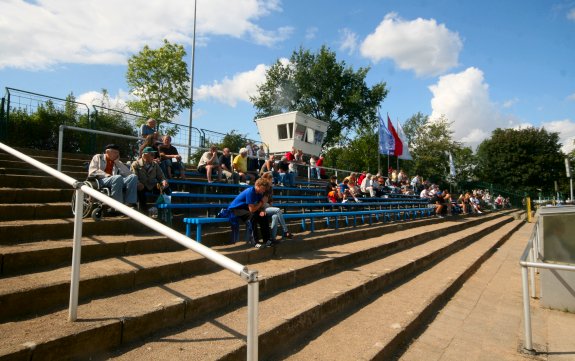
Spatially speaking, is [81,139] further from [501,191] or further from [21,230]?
[501,191]

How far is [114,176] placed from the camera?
Answer: 4992mm

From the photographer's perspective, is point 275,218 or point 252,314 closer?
point 252,314

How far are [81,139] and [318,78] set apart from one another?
37216 millimetres

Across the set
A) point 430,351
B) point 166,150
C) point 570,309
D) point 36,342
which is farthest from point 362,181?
point 36,342

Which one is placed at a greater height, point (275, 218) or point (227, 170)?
point (227, 170)

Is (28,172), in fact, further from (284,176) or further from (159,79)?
(159,79)

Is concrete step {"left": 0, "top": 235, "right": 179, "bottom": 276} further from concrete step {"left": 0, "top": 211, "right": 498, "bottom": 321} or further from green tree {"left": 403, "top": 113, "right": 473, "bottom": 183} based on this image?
green tree {"left": 403, "top": 113, "right": 473, "bottom": 183}

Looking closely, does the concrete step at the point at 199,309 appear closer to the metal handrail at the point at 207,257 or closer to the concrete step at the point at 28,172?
the metal handrail at the point at 207,257

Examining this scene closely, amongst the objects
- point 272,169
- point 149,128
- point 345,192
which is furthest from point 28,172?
point 345,192

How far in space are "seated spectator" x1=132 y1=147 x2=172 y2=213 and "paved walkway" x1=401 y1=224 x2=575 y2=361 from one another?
4.37 m

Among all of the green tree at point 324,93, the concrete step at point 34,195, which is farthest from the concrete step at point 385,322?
the green tree at point 324,93

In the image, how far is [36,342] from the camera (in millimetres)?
2047

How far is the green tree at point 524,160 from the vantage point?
43562 mm

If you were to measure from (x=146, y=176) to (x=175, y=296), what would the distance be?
10.4 feet
